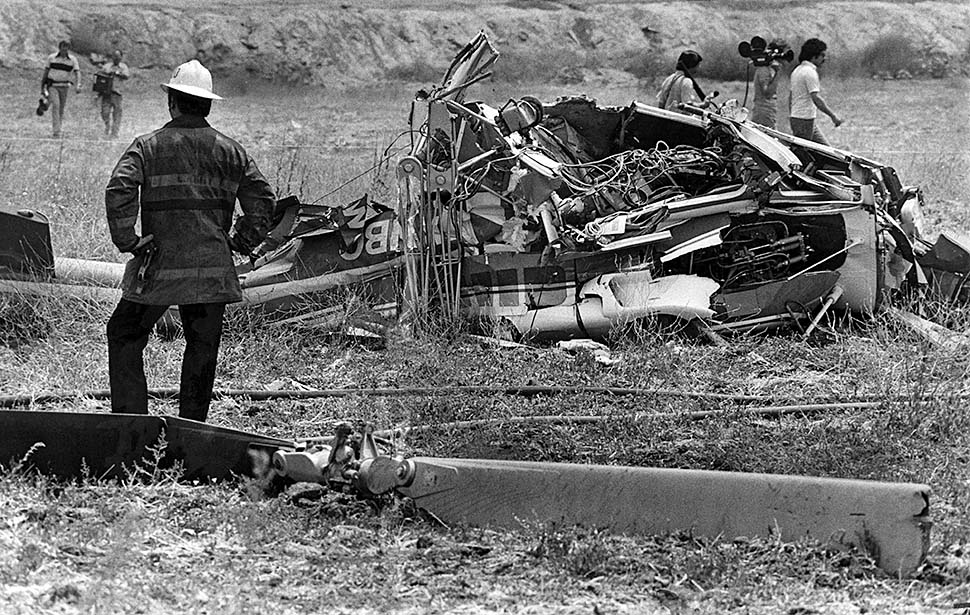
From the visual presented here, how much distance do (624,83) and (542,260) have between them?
86.6 ft

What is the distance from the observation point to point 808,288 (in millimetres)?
8570

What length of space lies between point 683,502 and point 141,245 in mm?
2789

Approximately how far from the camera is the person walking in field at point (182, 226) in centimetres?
600

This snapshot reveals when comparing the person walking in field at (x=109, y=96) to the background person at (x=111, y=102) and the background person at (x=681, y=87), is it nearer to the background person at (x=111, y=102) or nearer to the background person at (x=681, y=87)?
the background person at (x=111, y=102)

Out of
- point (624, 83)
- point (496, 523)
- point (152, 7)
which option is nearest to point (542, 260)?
point (496, 523)

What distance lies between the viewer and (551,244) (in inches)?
332

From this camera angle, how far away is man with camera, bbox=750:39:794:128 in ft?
45.4

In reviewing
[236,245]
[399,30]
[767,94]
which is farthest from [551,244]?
[399,30]

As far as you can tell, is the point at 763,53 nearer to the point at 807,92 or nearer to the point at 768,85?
the point at 768,85

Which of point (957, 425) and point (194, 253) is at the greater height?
point (194, 253)

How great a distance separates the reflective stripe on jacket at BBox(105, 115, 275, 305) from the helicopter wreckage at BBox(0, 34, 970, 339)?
2.49m

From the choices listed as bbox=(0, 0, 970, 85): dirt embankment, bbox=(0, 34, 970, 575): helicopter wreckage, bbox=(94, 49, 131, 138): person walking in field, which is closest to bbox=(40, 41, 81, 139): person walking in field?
bbox=(94, 49, 131, 138): person walking in field

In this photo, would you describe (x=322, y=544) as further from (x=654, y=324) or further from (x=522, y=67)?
(x=522, y=67)

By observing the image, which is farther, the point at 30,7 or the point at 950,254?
the point at 30,7
